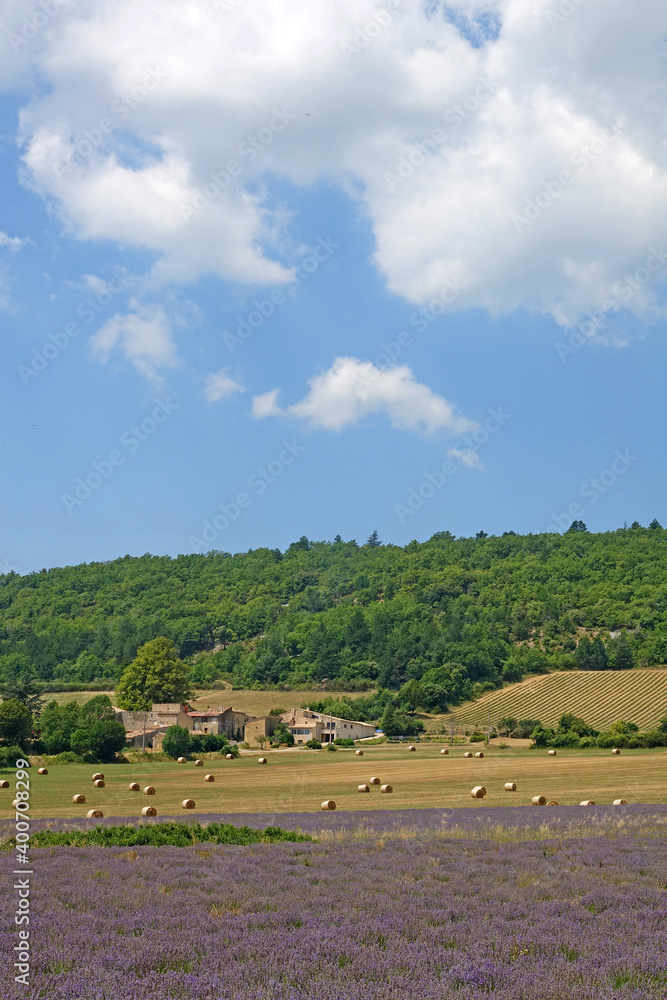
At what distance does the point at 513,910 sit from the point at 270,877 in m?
4.76

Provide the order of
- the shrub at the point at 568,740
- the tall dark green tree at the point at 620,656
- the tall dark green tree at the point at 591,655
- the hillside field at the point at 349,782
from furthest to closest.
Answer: the tall dark green tree at the point at 591,655 < the tall dark green tree at the point at 620,656 < the shrub at the point at 568,740 < the hillside field at the point at 349,782

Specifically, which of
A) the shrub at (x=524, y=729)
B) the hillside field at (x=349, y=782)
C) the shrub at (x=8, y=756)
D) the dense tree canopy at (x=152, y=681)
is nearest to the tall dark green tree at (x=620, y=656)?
the shrub at (x=524, y=729)

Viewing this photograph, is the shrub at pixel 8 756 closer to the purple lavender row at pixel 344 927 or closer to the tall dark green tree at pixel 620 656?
the purple lavender row at pixel 344 927

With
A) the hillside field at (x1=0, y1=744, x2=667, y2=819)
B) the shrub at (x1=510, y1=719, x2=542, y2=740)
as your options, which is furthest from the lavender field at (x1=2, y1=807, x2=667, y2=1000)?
the shrub at (x1=510, y1=719, x2=542, y2=740)

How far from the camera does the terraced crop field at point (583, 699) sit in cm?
10906

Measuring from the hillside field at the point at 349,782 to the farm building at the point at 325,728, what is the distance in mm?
43511

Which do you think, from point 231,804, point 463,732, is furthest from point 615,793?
point 463,732

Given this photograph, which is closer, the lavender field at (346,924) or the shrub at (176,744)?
the lavender field at (346,924)

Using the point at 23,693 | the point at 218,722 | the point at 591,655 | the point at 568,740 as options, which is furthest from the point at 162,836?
the point at 591,655

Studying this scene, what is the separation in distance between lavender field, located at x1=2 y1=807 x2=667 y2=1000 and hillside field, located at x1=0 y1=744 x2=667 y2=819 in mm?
16862

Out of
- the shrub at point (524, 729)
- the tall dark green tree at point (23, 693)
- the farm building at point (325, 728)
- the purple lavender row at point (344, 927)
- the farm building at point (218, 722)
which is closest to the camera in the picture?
the purple lavender row at point (344, 927)

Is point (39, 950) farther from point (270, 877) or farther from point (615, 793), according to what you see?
point (615, 793)

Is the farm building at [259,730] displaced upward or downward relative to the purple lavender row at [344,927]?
downward

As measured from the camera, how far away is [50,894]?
12.7 metres
